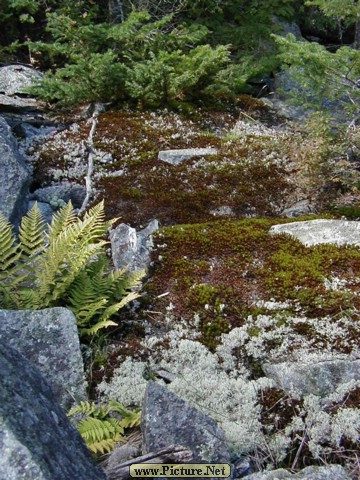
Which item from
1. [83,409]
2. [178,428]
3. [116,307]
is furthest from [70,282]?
[178,428]

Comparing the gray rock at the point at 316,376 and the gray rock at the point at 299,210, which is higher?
the gray rock at the point at 316,376

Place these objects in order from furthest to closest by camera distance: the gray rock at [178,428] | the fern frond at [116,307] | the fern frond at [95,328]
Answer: the fern frond at [116,307]
the fern frond at [95,328]
the gray rock at [178,428]

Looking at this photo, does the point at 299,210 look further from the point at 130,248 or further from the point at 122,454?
the point at 122,454

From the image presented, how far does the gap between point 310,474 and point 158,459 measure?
3.46 ft

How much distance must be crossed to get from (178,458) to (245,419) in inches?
36.4

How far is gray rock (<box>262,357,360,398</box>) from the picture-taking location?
4.44 m

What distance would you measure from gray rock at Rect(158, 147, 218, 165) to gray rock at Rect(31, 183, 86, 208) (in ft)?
4.70

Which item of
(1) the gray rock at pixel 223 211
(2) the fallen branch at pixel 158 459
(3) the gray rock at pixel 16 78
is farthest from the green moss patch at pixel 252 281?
(3) the gray rock at pixel 16 78

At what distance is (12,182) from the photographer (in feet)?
22.8

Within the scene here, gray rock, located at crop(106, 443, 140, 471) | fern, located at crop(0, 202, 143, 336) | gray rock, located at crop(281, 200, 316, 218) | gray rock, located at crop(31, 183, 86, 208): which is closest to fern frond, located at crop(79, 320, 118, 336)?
fern, located at crop(0, 202, 143, 336)

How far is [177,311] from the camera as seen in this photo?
5.45 m

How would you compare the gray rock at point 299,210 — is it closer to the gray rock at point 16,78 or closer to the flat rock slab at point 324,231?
the flat rock slab at point 324,231

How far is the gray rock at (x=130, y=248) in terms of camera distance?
592 cm

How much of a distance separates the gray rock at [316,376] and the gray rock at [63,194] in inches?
182
